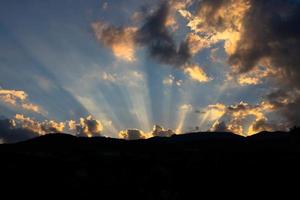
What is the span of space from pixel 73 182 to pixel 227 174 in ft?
132

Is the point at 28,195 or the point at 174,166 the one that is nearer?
the point at 28,195

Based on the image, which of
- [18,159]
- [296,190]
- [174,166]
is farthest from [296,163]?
[18,159]

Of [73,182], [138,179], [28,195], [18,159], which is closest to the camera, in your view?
[28,195]

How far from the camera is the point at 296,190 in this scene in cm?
8412

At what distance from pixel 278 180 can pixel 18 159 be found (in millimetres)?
66113

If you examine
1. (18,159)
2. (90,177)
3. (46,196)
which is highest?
(18,159)

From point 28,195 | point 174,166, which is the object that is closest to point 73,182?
point 28,195

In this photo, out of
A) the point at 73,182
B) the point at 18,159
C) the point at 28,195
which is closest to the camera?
the point at 28,195

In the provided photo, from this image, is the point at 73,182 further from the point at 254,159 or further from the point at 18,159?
the point at 254,159

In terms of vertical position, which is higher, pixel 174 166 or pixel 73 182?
pixel 174 166

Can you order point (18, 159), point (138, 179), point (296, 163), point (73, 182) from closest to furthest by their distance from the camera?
1. point (73, 182)
2. point (138, 179)
3. point (18, 159)
4. point (296, 163)

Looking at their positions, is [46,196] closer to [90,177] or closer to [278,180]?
[90,177]

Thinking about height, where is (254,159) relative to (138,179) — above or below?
above

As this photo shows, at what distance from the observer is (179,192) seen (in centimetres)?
8138
